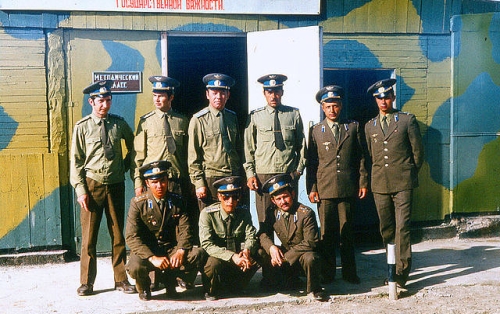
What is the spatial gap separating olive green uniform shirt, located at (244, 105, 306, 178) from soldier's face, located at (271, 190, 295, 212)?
0.39 meters

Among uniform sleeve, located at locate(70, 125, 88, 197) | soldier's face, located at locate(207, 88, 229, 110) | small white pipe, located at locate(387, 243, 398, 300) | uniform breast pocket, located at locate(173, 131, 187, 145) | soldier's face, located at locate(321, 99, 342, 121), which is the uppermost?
soldier's face, located at locate(207, 88, 229, 110)

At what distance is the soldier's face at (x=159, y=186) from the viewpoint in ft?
16.4

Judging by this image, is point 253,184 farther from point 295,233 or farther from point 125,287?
point 125,287

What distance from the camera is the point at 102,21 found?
650 cm

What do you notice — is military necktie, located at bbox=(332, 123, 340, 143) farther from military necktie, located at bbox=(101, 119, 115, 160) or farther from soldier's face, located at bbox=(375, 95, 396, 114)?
military necktie, located at bbox=(101, 119, 115, 160)

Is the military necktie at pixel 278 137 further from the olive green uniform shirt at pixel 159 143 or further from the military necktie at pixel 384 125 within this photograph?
the military necktie at pixel 384 125

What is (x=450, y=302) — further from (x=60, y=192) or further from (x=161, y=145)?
(x=60, y=192)

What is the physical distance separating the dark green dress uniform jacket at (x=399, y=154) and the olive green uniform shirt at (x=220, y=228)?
1.43 m

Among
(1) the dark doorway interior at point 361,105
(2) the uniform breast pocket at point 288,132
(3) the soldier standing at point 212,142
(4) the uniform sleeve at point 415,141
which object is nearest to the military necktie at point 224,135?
(3) the soldier standing at point 212,142

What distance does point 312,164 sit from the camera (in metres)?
5.61

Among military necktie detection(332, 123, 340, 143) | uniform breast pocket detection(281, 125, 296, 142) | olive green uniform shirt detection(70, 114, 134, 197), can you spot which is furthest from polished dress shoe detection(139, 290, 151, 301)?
military necktie detection(332, 123, 340, 143)

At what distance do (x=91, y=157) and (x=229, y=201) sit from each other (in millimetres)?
1410

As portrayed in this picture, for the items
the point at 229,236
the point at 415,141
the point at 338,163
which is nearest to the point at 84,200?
the point at 229,236

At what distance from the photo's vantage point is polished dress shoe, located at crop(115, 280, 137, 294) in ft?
17.0
